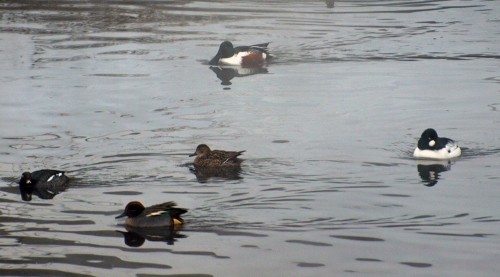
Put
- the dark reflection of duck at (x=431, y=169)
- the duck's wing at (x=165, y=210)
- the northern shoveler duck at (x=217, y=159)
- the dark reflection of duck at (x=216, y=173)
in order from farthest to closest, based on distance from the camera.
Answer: the northern shoveler duck at (x=217, y=159), the dark reflection of duck at (x=216, y=173), the dark reflection of duck at (x=431, y=169), the duck's wing at (x=165, y=210)

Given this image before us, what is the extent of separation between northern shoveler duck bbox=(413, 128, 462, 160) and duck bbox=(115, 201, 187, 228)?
499cm

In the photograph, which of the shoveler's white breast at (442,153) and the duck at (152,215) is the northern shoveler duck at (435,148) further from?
the duck at (152,215)

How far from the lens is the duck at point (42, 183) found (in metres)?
15.5

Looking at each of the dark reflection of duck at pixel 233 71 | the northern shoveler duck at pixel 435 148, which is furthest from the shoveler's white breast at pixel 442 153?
the dark reflection of duck at pixel 233 71

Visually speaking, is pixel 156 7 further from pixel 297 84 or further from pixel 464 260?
pixel 464 260

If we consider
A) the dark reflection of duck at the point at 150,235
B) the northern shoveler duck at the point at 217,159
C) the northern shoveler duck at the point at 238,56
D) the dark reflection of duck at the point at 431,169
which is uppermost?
the northern shoveler duck at the point at 238,56

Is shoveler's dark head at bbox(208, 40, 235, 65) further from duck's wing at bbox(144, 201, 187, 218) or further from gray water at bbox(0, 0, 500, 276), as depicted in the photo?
duck's wing at bbox(144, 201, 187, 218)

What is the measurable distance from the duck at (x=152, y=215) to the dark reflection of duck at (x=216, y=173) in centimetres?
268

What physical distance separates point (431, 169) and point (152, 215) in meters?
5.00

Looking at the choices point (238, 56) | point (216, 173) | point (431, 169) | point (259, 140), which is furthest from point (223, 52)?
point (431, 169)

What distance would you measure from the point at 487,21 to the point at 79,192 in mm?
20038

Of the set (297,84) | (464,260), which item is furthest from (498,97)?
(464,260)

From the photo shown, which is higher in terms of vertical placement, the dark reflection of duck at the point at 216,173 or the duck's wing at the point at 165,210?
the duck's wing at the point at 165,210

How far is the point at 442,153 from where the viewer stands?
1764 centimetres
